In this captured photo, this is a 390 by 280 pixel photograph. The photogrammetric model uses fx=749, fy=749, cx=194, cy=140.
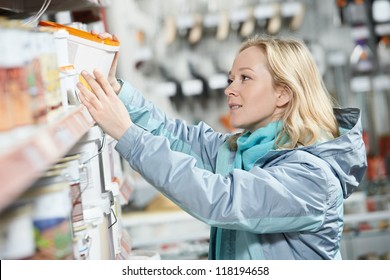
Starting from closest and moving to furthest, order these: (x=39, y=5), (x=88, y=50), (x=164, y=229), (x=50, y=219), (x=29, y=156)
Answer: (x=29, y=156)
(x=50, y=219)
(x=88, y=50)
(x=39, y=5)
(x=164, y=229)

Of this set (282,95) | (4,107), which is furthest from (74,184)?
(282,95)

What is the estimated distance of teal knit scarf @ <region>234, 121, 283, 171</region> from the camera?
2.26 m

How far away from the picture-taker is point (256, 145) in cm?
228

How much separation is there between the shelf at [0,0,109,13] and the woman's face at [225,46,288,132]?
20.8 inches

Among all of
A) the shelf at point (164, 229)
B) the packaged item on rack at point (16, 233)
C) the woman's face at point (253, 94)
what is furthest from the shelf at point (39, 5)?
the shelf at point (164, 229)

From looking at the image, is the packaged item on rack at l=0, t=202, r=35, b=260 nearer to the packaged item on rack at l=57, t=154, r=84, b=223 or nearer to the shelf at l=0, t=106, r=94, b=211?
the shelf at l=0, t=106, r=94, b=211

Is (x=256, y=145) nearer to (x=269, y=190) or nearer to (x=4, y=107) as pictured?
(x=269, y=190)

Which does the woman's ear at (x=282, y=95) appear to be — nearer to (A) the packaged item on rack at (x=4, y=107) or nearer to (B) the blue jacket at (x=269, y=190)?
(B) the blue jacket at (x=269, y=190)

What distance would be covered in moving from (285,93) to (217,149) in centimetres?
36

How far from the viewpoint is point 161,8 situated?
578cm

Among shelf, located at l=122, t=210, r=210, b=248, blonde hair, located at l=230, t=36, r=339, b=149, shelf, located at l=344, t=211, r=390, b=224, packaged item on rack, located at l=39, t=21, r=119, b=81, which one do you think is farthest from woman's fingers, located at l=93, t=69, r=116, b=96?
shelf, located at l=344, t=211, r=390, b=224

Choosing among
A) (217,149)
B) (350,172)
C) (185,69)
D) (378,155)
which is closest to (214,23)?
(185,69)

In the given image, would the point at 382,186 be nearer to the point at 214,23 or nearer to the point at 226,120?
the point at 226,120

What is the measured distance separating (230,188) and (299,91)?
48 cm
